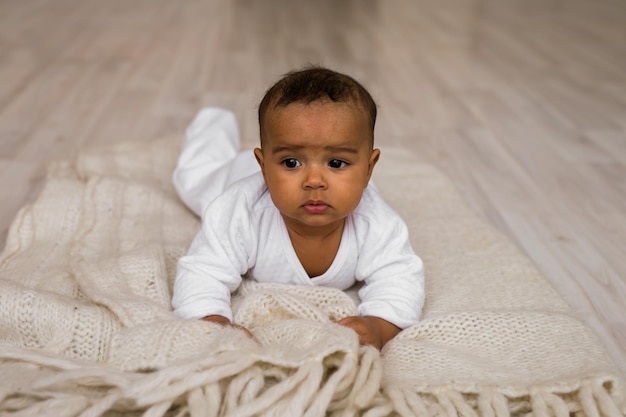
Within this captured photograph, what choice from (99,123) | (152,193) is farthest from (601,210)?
(99,123)

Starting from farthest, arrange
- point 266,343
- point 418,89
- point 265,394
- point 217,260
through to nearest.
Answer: point 418,89
point 217,260
point 266,343
point 265,394

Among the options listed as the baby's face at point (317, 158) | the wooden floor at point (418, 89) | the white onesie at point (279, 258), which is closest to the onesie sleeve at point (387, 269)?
the white onesie at point (279, 258)

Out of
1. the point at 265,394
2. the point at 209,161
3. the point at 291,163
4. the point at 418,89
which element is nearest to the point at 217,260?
the point at 291,163

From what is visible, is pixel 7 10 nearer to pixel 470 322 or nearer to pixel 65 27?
pixel 65 27

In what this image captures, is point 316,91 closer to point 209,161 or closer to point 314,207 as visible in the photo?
point 314,207

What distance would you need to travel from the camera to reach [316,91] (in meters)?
0.92

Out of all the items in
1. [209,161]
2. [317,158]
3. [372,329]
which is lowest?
[372,329]

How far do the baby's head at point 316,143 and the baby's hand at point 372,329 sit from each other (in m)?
0.14

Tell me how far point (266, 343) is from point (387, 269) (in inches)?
9.2

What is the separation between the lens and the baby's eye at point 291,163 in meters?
0.94

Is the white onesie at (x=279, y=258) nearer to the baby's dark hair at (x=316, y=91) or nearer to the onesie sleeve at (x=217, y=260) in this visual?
the onesie sleeve at (x=217, y=260)

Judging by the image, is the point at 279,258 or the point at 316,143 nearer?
the point at 316,143

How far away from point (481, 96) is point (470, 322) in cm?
148

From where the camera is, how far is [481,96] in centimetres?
233
